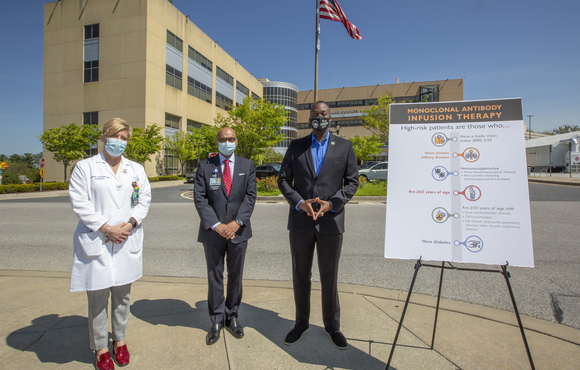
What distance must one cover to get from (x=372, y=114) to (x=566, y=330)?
37540 mm

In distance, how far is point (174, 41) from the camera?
130ft

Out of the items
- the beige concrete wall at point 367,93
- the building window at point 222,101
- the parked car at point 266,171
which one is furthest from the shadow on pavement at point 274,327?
the beige concrete wall at point 367,93

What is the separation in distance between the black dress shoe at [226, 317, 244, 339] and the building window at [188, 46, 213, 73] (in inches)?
1792

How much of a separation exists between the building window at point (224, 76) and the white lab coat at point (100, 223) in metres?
51.4

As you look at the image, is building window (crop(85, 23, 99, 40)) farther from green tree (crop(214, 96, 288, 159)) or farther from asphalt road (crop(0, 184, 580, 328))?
asphalt road (crop(0, 184, 580, 328))

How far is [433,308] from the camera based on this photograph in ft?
12.2

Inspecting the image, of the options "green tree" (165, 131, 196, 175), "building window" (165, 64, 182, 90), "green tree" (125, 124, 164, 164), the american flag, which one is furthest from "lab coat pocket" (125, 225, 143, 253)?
"building window" (165, 64, 182, 90)

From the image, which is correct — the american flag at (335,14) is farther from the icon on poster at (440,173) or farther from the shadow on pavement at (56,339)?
the shadow on pavement at (56,339)

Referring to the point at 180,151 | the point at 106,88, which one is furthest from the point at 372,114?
the point at 106,88

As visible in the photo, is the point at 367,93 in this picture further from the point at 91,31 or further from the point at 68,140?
the point at 68,140

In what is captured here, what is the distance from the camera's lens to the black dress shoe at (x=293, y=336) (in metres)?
2.96

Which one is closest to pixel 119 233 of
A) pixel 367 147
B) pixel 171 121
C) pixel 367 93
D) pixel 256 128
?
pixel 256 128

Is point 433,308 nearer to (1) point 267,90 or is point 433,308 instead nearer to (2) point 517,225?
(2) point 517,225

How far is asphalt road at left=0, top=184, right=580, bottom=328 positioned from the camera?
418 centimetres
